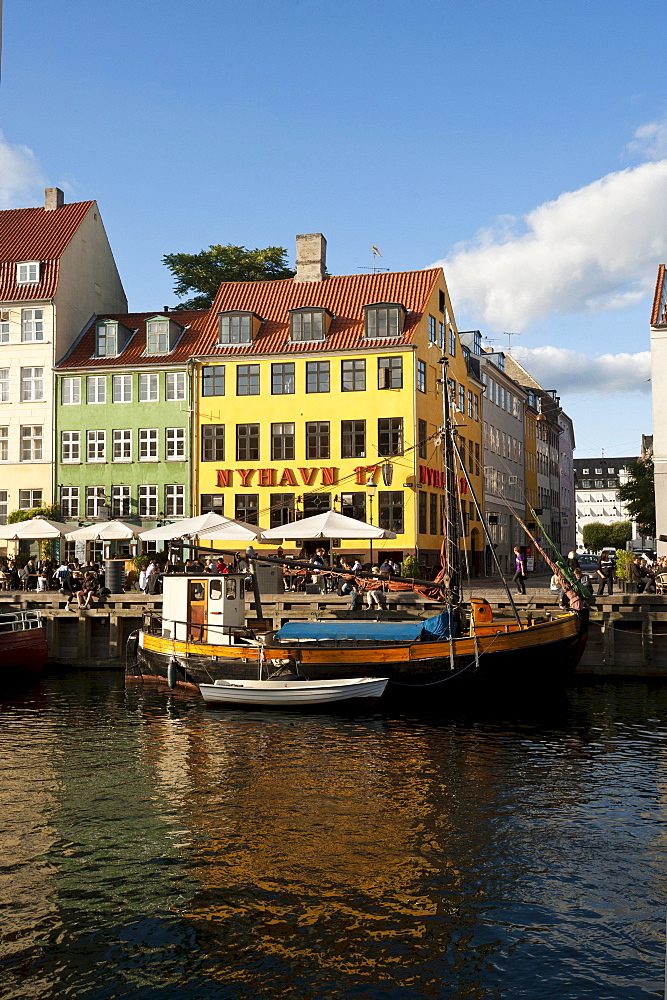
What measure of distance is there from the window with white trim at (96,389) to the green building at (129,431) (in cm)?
5

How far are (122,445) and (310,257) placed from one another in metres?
15.2

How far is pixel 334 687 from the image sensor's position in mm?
25625

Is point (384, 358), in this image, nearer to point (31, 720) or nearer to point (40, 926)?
point (31, 720)

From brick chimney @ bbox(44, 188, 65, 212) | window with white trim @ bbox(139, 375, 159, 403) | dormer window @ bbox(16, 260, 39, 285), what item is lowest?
window with white trim @ bbox(139, 375, 159, 403)

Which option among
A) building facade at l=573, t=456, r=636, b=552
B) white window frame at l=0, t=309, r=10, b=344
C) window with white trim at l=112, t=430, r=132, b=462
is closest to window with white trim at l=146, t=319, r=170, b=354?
window with white trim at l=112, t=430, r=132, b=462

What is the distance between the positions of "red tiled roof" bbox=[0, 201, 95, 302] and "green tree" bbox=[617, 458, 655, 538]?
3991cm

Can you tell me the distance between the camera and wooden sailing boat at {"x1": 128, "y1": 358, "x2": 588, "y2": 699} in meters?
25.9

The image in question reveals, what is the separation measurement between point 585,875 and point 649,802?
410 centimetres

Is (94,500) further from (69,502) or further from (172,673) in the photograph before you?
(172,673)

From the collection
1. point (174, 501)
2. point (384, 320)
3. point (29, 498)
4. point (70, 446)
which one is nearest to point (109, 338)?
point (70, 446)

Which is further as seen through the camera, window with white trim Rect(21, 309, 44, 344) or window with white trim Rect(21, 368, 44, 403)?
window with white trim Rect(21, 368, 44, 403)

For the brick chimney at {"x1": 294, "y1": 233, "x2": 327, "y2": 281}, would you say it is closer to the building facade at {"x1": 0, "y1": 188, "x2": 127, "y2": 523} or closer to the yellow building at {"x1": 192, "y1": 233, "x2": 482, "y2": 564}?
the yellow building at {"x1": 192, "y1": 233, "x2": 482, "y2": 564}

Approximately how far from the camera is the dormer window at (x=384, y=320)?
50.6 m

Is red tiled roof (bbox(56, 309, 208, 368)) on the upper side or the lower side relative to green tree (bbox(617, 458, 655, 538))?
upper
